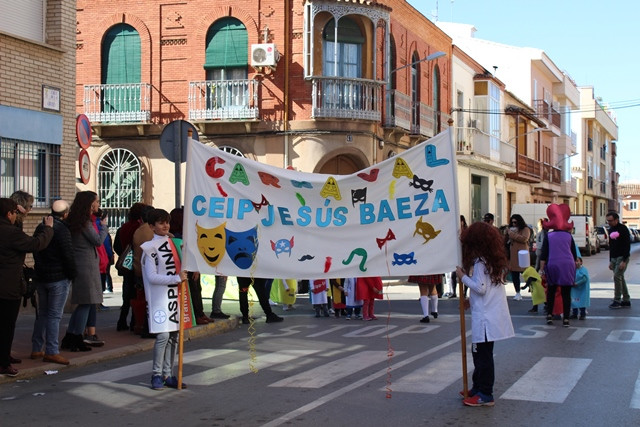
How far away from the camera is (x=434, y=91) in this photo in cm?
3403

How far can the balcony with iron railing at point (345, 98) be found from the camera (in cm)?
2477

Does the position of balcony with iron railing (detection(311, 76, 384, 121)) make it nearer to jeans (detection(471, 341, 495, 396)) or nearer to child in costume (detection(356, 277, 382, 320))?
child in costume (detection(356, 277, 382, 320))

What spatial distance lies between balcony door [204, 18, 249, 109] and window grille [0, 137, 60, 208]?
1022 cm

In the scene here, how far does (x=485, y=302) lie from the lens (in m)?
7.64

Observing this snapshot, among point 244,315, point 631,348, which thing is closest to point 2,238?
point 244,315

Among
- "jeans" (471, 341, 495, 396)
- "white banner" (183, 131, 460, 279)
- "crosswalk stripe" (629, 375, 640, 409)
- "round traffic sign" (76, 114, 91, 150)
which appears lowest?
"crosswalk stripe" (629, 375, 640, 409)

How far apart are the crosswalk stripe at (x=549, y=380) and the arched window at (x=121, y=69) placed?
18707 mm

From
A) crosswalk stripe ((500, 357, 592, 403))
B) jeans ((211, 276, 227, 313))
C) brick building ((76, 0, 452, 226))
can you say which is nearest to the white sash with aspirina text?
crosswalk stripe ((500, 357, 592, 403))

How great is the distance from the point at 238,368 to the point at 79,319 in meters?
2.31

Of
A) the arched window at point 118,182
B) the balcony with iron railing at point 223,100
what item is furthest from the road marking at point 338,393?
the arched window at point 118,182

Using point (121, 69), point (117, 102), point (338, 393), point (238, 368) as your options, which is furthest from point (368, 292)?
point (121, 69)

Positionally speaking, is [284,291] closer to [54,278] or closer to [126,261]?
[126,261]

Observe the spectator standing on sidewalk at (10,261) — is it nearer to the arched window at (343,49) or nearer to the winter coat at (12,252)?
the winter coat at (12,252)

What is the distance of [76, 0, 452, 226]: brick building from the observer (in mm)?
24953
